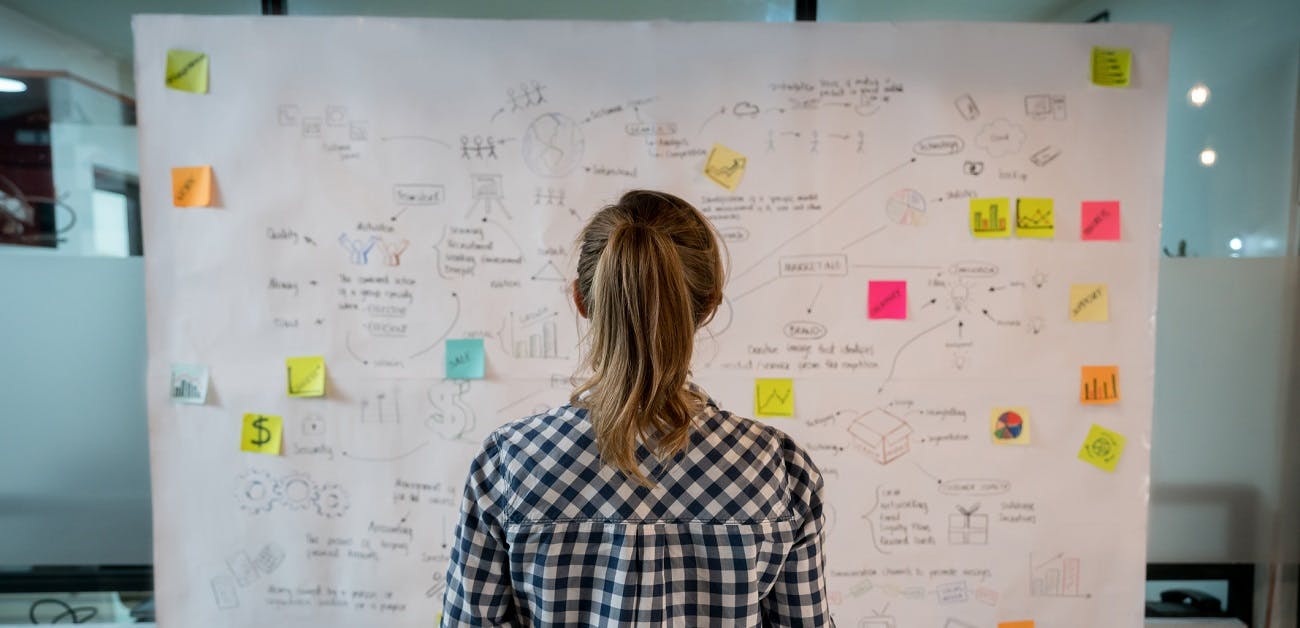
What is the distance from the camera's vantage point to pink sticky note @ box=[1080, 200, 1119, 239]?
1.69 m

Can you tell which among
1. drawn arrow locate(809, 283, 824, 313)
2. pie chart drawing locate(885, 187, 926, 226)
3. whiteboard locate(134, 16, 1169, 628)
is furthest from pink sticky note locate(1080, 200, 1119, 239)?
drawn arrow locate(809, 283, 824, 313)

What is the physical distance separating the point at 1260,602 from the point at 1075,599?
0.61 m

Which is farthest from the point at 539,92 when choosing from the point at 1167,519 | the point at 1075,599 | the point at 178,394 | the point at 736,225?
the point at 1167,519

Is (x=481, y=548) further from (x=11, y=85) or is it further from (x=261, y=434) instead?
(x=11, y=85)

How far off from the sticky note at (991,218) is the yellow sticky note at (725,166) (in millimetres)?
580

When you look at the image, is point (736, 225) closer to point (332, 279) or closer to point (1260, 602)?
point (332, 279)

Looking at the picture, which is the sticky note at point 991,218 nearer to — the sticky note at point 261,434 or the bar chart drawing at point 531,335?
the bar chart drawing at point 531,335

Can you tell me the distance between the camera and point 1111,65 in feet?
5.50

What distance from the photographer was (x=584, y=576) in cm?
90

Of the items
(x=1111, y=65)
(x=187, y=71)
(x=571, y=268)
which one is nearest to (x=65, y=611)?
(x=187, y=71)

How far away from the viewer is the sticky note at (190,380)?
1.69 m

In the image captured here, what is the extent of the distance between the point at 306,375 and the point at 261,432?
0.61 feet

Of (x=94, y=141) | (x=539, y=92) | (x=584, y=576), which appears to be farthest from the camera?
(x=94, y=141)

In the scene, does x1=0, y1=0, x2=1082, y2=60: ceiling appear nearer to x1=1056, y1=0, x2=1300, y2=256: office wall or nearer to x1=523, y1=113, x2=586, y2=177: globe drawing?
x1=1056, y1=0, x2=1300, y2=256: office wall
